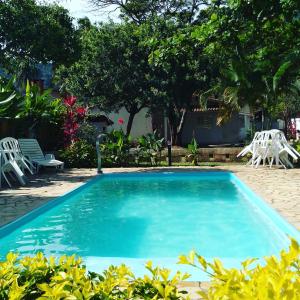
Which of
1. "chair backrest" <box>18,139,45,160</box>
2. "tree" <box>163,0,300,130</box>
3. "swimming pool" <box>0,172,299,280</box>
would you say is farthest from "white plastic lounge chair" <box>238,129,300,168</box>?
"chair backrest" <box>18,139,45,160</box>

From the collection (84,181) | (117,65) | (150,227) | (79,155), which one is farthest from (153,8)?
(150,227)

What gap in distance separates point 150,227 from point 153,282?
20.6ft

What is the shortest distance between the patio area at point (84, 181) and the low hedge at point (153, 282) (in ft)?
14.9

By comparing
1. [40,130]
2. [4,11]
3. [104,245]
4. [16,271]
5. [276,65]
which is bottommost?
[104,245]

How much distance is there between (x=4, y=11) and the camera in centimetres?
1630

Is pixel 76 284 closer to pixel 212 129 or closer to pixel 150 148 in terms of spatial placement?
pixel 150 148

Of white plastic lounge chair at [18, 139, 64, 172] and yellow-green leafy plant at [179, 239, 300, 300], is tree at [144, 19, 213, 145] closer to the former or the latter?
white plastic lounge chair at [18, 139, 64, 172]

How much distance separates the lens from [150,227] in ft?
27.9

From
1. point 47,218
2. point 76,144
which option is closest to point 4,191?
point 47,218

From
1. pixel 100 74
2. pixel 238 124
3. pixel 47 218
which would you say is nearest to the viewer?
pixel 47 218

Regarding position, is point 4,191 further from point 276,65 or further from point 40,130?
point 276,65

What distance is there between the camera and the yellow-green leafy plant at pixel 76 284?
2.05 m

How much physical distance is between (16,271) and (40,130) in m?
16.7

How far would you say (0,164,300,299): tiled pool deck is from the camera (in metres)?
7.96
